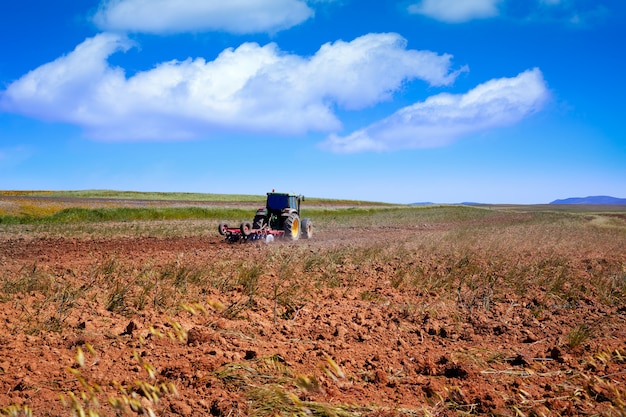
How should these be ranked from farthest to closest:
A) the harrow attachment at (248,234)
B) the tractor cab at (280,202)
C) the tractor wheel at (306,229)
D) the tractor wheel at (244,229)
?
1. the tractor wheel at (306,229)
2. the tractor cab at (280,202)
3. the harrow attachment at (248,234)
4. the tractor wheel at (244,229)

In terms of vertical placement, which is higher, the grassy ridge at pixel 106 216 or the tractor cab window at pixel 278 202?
the tractor cab window at pixel 278 202

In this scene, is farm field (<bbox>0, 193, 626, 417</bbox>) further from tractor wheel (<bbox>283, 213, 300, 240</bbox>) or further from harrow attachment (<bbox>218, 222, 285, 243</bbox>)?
tractor wheel (<bbox>283, 213, 300, 240</bbox>)

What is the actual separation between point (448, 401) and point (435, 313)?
9.26 ft

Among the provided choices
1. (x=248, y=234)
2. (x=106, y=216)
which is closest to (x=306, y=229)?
(x=248, y=234)

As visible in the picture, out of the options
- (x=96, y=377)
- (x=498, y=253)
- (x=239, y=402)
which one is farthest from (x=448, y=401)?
(x=498, y=253)

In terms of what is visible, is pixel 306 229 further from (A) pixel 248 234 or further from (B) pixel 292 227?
(A) pixel 248 234

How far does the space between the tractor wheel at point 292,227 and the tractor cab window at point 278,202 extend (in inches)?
22.2

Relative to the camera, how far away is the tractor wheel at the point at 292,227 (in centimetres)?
1717

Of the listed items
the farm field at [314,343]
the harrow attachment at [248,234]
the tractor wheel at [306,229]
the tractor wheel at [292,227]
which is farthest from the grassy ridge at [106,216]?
the farm field at [314,343]

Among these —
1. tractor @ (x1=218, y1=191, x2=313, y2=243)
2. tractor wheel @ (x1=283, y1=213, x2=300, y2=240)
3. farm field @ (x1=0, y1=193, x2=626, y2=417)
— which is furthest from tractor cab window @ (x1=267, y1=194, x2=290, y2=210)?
farm field @ (x1=0, y1=193, x2=626, y2=417)

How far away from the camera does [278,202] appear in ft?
59.1

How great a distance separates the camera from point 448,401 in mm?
3891

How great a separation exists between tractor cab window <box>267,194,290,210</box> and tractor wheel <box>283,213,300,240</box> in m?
0.56

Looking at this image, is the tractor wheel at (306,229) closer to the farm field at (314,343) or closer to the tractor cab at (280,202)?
the tractor cab at (280,202)
